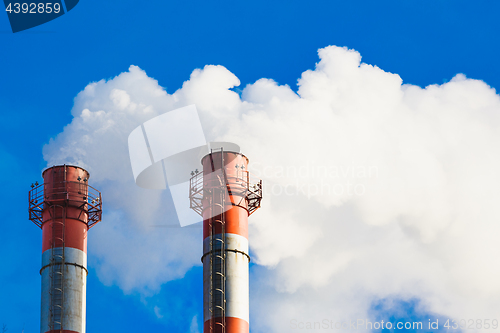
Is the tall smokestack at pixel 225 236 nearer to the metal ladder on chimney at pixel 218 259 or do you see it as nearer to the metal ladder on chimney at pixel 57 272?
the metal ladder on chimney at pixel 218 259

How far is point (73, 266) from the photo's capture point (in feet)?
239

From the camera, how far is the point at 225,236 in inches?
2862

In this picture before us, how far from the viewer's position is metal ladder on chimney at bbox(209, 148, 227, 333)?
231ft

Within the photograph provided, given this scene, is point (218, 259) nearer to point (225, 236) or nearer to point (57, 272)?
point (225, 236)

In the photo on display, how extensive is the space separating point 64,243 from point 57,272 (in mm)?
2329

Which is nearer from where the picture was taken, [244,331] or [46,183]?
[244,331]

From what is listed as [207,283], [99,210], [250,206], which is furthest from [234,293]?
[99,210]

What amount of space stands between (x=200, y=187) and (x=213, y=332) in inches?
471

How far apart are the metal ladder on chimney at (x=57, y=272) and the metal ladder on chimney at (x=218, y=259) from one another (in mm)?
10969

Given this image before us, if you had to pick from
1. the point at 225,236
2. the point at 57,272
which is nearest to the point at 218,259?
the point at 225,236

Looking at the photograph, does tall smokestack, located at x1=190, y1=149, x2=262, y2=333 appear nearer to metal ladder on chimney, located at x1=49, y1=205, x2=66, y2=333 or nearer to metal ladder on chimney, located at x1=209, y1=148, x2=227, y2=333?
metal ladder on chimney, located at x1=209, y1=148, x2=227, y2=333

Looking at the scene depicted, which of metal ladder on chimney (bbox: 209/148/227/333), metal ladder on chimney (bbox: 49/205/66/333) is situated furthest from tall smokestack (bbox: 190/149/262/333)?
metal ladder on chimney (bbox: 49/205/66/333)

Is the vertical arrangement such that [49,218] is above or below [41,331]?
above

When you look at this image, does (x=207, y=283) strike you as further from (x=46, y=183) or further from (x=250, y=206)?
(x=46, y=183)
